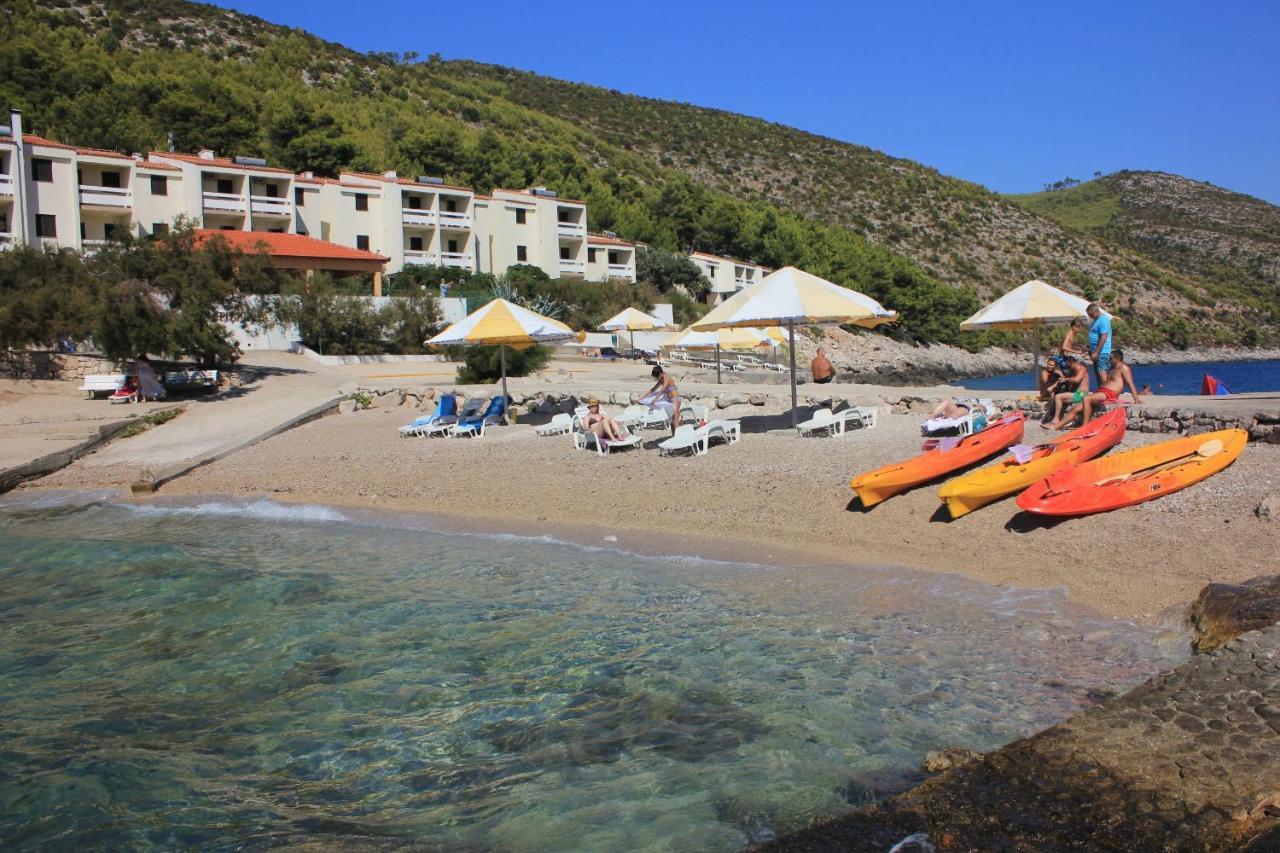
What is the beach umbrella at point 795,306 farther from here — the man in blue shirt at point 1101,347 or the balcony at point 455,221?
the balcony at point 455,221

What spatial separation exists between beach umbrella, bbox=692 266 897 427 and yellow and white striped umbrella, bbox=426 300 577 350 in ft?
10.7

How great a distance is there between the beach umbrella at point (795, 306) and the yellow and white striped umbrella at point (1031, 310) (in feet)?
7.93

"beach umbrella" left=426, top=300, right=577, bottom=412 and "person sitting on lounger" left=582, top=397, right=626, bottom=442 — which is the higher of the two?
"beach umbrella" left=426, top=300, right=577, bottom=412

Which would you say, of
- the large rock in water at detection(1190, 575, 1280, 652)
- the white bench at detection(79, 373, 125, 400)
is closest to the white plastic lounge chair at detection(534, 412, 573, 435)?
the large rock in water at detection(1190, 575, 1280, 652)

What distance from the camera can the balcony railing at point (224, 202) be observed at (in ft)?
130

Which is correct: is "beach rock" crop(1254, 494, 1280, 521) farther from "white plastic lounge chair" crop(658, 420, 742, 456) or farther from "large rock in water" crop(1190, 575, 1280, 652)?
"white plastic lounge chair" crop(658, 420, 742, 456)

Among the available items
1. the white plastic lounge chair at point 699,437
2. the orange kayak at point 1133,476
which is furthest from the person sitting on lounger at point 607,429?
the orange kayak at point 1133,476

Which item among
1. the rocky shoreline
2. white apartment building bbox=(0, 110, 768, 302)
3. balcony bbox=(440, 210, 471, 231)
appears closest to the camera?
the rocky shoreline

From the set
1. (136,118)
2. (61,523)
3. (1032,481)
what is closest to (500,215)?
(136,118)

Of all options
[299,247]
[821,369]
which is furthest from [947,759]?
[299,247]

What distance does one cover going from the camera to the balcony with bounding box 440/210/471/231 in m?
46.1

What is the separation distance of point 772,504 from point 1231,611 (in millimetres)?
4898

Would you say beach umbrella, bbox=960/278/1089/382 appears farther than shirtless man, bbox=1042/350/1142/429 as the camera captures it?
Yes

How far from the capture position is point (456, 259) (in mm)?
46781
